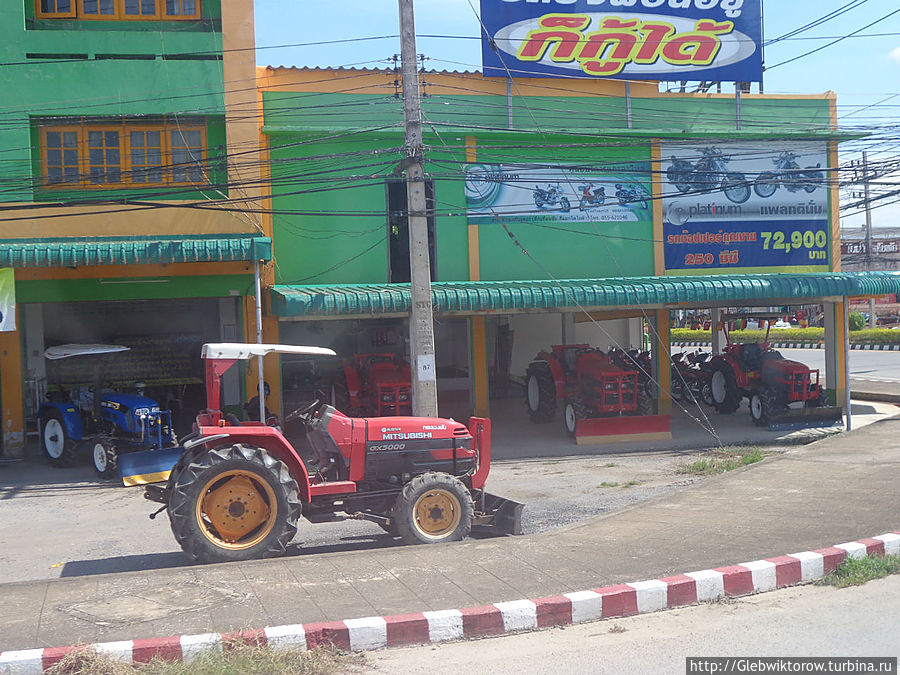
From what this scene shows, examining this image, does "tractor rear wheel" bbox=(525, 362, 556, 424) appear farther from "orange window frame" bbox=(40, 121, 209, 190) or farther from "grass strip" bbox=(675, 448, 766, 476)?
"orange window frame" bbox=(40, 121, 209, 190)

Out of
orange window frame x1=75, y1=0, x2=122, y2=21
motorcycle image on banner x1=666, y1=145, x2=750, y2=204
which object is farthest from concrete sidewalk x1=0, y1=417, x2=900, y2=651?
orange window frame x1=75, y1=0, x2=122, y2=21

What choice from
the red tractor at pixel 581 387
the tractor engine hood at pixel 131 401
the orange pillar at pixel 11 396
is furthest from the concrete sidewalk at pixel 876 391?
the orange pillar at pixel 11 396

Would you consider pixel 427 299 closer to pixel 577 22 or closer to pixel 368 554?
pixel 368 554

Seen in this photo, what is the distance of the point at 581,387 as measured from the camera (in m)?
18.5

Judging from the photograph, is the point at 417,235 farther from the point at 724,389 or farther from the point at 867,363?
the point at 867,363

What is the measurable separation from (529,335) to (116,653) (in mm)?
23694

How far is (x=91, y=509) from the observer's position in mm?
12406

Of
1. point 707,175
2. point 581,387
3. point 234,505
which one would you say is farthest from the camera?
point 707,175

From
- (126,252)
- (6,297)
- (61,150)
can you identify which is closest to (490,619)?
(126,252)

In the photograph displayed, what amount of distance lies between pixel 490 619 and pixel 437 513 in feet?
8.77

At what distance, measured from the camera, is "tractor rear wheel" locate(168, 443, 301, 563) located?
8039 mm

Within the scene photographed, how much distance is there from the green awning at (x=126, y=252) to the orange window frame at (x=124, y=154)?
191cm

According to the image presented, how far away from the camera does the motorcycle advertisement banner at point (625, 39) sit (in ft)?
61.5

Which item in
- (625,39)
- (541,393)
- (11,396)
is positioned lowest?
(541,393)
